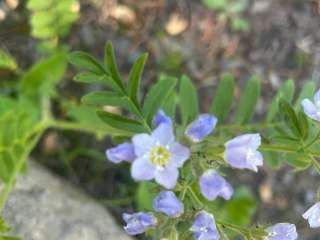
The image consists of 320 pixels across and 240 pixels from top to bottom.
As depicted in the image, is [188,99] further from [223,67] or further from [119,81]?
[223,67]

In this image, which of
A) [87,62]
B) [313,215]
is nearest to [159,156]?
[87,62]

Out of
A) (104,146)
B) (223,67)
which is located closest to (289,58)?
(223,67)

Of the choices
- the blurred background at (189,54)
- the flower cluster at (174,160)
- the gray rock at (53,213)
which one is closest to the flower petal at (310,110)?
the flower cluster at (174,160)

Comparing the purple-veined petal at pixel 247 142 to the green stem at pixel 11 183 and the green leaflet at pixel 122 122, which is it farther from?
the green stem at pixel 11 183

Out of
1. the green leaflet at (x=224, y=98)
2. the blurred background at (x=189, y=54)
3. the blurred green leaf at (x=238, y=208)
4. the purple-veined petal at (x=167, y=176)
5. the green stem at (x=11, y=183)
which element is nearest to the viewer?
the purple-veined petal at (x=167, y=176)

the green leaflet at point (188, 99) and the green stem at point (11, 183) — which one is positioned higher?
the green leaflet at point (188, 99)

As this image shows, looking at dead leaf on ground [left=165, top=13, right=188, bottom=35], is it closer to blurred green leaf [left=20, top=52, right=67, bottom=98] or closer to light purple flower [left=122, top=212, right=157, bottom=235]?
blurred green leaf [left=20, top=52, right=67, bottom=98]

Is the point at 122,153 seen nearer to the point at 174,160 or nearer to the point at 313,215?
the point at 174,160
